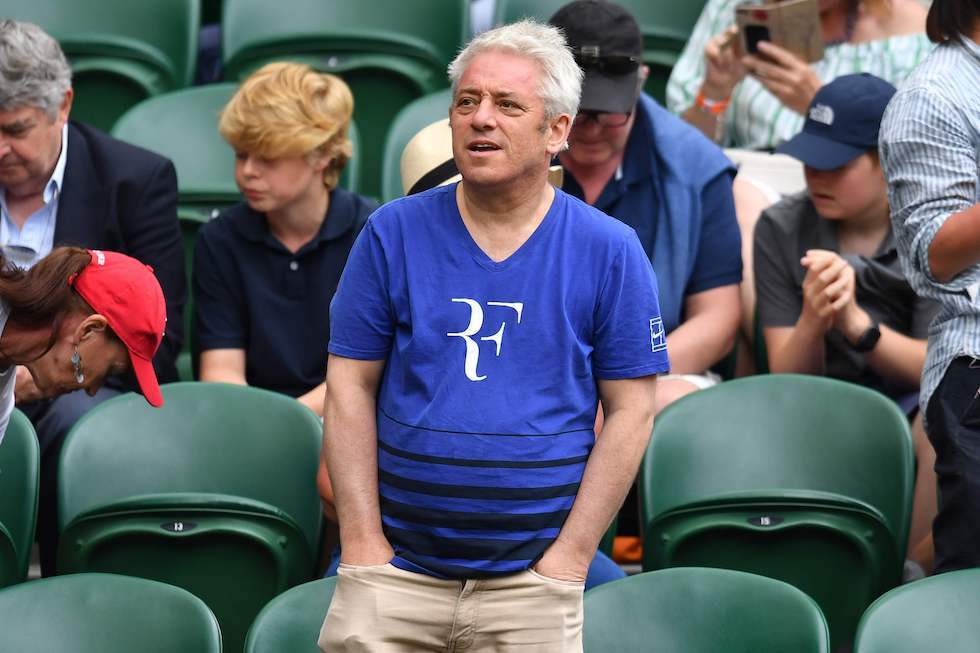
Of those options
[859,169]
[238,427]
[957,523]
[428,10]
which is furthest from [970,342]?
[428,10]

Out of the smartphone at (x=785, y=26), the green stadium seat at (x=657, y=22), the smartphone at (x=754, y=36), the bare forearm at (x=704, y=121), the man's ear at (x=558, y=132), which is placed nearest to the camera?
the man's ear at (x=558, y=132)

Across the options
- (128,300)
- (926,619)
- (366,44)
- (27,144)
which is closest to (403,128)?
(366,44)

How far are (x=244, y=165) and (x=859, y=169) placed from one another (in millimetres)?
1508

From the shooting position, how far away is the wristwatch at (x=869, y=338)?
3295 mm

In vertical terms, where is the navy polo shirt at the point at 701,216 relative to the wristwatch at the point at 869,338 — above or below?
Answer: above

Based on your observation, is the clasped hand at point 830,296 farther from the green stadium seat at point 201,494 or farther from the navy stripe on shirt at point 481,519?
the navy stripe on shirt at point 481,519

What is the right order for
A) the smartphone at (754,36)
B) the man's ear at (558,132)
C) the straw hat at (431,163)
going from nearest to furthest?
the man's ear at (558,132) → the straw hat at (431,163) → the smartphone at (754,36)

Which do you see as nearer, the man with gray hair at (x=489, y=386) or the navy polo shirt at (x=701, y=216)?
the man with gray hair at (x=489, y=386)

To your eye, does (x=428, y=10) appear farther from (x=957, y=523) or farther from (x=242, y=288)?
(x=957, y=523)

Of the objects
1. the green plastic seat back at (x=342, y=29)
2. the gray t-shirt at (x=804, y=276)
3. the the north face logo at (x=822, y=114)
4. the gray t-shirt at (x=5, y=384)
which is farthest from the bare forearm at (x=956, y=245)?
the green plastic seat back at (x=342, y=29)

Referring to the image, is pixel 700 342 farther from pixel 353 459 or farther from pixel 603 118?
pixel 353 459

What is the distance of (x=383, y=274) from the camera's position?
224cm

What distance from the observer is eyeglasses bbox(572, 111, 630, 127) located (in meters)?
3.44

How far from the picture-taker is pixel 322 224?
11.8ft
